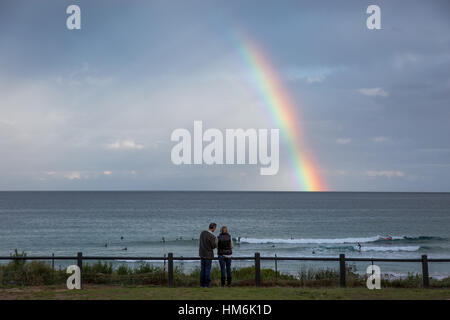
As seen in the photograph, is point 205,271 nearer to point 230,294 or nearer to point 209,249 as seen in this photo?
point 209,249

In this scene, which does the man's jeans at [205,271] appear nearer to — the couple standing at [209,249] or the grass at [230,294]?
the couple standing at [209,249]

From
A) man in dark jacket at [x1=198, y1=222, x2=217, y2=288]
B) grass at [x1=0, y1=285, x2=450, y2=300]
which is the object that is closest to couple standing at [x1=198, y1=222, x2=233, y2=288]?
man in dark jacket at [x1=198, y1=222, x2=217, y2=288]

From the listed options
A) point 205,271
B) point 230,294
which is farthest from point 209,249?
point 230,294

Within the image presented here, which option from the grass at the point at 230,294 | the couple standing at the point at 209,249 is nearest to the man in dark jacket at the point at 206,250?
the couple standing at the point at 209,249

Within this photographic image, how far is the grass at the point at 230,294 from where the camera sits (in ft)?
37.3

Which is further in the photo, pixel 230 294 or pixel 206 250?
pixel 206 250

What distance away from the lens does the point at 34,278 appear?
15398 mm

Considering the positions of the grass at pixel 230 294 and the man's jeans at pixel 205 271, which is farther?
the man's jeans at pixel 205 271

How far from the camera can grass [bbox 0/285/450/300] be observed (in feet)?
37.3

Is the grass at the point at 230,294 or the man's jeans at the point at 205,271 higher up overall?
the man's jeans at the point at 205,271

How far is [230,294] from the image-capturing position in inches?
463

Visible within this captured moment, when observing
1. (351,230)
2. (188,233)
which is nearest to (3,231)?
(188,233)

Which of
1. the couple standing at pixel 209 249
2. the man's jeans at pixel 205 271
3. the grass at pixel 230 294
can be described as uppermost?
the couple standing at pixel 209 249
